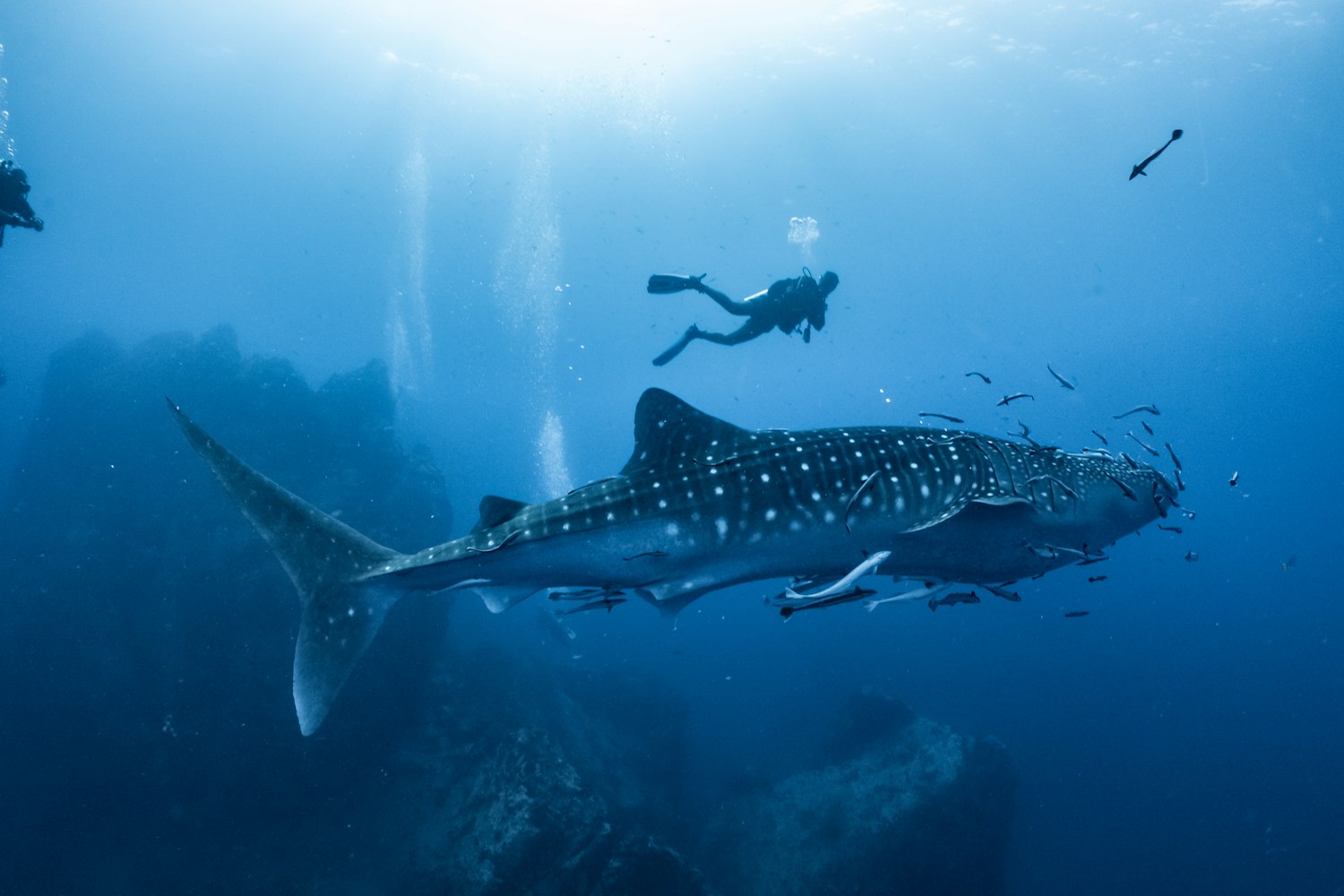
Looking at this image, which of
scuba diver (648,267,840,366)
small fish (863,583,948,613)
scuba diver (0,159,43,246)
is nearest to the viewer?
small fish (863,583,948,613)

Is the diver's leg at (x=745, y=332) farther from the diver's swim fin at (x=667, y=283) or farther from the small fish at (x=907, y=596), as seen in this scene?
the small fish at (x=907, y=596)

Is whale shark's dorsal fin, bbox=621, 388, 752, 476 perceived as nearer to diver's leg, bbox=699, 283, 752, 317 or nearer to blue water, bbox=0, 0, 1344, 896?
diver's leg, bbox=699, 283, 752, 317

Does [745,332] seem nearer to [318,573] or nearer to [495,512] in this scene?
[495,512]

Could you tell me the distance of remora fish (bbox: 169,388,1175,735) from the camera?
4.36m

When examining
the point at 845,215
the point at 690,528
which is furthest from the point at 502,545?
the point at 845,215

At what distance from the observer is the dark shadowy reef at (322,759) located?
15305mm

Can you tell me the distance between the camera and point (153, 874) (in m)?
15.7

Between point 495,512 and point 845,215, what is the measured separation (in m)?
57.7

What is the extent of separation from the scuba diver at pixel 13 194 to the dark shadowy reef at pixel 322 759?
1272 centimetres

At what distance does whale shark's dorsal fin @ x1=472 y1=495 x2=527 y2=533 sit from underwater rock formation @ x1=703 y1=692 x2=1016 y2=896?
1804cm

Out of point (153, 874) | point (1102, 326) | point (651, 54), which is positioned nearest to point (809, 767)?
point (153, 874)

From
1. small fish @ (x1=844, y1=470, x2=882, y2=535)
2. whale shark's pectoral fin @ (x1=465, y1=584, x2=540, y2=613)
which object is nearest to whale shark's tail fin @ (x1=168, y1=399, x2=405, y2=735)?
whale shark's pectoral fin @ (x1=465, y1=584, x2=540, y2=613)

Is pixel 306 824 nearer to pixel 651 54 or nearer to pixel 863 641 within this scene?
pixel 651 54

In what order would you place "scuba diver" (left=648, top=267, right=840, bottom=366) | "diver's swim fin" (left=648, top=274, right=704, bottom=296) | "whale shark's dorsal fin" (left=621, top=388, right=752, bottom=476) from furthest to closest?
"scuba diver" (left=648, top=267, right=840, bottom=366) → "diver's swim fin" (left=648, top=274, right=704, bottom=296) → "whale shark's dorsal fin" (left=621, top=388, right=752, bottom=476)
